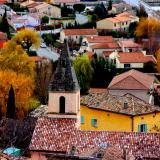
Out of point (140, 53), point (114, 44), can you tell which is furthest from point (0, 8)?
point (140, 53)

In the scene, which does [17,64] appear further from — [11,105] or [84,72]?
[11,105]

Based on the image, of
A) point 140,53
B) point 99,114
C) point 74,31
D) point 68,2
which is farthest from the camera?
point 68,2

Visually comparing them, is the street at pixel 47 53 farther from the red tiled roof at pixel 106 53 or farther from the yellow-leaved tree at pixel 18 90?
the yellow-leaved tree at pixel 18 90

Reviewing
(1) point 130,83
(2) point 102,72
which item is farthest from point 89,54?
(1) point 130,83

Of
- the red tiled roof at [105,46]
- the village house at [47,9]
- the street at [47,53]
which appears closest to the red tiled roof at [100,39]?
the red tiled roof at [105,46]

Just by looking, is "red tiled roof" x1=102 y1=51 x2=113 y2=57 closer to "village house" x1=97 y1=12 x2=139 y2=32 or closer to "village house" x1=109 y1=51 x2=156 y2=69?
"village house" x1=109 y1=51 x2=156 y2=69

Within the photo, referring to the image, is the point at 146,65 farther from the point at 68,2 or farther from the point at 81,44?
the point at 68,2
